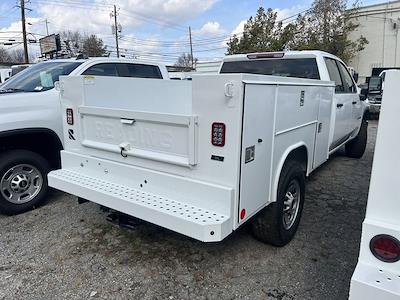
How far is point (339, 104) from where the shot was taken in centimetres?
488

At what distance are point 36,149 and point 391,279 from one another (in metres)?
4.17

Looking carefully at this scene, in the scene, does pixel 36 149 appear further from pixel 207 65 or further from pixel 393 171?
pixel 393 171

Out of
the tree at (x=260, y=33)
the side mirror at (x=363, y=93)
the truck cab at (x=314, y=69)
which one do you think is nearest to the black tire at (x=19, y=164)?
the truck cab at (x=314, y=69)

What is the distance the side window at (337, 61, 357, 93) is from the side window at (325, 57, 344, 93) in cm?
23

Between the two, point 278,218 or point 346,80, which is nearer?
point 278,218

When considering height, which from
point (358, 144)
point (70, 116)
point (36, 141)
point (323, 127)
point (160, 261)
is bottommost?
point (160, 261)

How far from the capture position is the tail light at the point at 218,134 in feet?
7.79

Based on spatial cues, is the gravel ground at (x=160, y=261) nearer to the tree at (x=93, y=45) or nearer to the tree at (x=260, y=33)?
the tree at (x=260, y=33)

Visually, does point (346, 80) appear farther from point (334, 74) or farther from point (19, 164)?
point (19, 164)

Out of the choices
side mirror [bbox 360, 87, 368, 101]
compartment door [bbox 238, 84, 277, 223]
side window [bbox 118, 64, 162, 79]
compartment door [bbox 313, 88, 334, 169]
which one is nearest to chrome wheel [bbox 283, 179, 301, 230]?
compartment door [bbox 238, 84, 277, 223]

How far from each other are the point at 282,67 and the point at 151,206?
3.20m

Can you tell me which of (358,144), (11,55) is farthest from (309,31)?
(11,55)

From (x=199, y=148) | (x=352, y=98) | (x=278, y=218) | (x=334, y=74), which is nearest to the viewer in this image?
(x=199, y=148)

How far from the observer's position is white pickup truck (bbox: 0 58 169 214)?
3.95 metres
